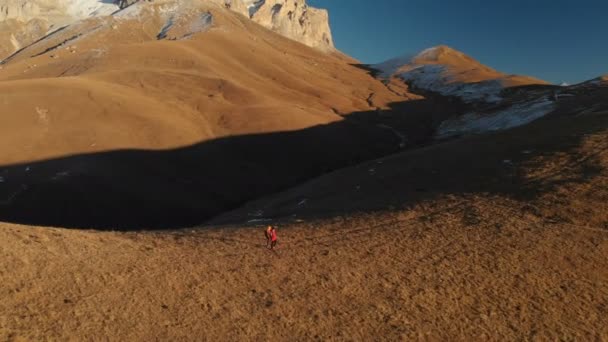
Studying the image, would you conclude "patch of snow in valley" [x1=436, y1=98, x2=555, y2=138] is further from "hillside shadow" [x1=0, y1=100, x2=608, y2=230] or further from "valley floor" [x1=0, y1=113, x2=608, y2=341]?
"valley floor" [x1=0, y1=113, x2=608, y2=341]

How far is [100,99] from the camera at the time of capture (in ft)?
254

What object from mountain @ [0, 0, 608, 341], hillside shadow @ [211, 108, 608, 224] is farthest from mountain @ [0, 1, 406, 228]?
hillside shadow @ [211, 108, 608, 224]

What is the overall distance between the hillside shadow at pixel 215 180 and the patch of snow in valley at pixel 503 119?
34758 mm

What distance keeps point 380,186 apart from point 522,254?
773 inches

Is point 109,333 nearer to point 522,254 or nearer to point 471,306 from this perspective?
point 471,306

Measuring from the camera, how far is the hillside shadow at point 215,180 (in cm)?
4297

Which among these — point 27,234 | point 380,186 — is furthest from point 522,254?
point 27,234

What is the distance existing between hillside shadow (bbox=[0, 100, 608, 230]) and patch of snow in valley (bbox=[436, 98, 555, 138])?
34.8m

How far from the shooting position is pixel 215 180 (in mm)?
63719

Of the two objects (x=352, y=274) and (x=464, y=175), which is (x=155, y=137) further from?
(x=352, y=274)

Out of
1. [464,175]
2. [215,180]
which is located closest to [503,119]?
[464,175]

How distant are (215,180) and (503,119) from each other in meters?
63.7

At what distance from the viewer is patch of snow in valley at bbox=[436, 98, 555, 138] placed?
89000 millimetres

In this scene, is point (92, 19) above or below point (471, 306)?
above
